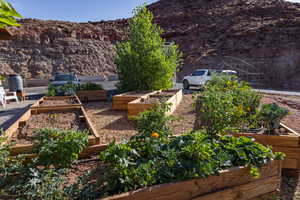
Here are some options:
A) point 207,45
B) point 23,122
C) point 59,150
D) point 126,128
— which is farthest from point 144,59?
point 207,45

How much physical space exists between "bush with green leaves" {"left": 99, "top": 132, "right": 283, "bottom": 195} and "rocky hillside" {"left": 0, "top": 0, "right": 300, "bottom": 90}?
21.4m

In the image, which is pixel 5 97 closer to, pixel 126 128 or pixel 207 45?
pixel 126 128

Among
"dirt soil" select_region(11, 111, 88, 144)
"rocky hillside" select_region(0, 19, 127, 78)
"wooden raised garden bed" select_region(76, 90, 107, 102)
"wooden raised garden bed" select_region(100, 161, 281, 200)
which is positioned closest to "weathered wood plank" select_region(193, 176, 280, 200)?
"wooden raised garden bed" select_region(100, 161, 281, 200)

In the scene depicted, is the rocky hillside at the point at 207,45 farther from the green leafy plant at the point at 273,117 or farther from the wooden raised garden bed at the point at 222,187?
the wooden raised garden bed at the point at 222,187

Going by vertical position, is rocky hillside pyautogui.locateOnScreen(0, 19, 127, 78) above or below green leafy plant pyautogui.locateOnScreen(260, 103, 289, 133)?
above

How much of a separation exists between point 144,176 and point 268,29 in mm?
32346

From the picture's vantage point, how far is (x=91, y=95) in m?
9.58

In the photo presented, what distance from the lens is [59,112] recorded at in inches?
210

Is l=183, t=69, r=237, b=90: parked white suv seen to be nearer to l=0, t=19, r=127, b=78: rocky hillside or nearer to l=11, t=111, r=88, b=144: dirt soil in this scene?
l=11, t=111, r=88, b=144: dirt soil

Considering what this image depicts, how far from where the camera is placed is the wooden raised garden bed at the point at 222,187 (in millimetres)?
1723

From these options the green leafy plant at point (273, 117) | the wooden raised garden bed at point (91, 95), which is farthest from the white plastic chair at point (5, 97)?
the green leafy plant at point (273, 117)

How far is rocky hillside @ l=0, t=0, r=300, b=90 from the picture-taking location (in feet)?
76.9

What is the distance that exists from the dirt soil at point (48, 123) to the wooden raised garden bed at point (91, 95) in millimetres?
4199

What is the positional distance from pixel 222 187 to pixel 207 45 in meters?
31.8
